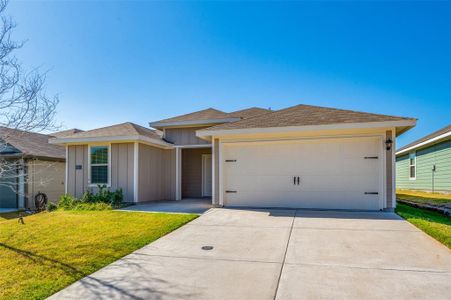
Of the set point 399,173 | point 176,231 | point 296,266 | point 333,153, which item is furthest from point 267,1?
point 399,173

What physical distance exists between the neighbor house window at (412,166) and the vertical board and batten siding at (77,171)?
19022 millimetres

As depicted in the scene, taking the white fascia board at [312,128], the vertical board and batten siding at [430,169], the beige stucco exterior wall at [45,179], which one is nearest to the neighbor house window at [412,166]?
the vertical board and batten siding at [430,169]

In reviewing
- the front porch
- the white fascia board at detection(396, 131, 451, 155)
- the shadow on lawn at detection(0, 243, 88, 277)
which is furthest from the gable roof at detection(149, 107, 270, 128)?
the white fascia board at detection(396, 131, 451, 155)

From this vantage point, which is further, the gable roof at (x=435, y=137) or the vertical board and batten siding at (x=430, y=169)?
the vertical board and batten siding at (x=430, y=169)

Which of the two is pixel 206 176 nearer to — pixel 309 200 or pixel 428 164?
pixel 309 200

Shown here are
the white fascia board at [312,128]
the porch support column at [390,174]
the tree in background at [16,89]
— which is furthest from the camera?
the porch support column at [390,174]

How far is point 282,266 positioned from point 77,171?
403 inches

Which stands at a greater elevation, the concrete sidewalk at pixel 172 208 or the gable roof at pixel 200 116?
the gable roof at pixel 200 116

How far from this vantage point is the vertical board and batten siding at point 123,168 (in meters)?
10.7

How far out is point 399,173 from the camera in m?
21.5

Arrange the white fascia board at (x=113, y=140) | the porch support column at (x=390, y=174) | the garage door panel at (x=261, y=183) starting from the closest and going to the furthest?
the porch support column at (x=390, y=174) → the garage door panel at (x=261, y=183) → the white fascia board at (x=113, y=140)

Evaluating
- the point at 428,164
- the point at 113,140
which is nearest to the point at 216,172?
the point at 113,140

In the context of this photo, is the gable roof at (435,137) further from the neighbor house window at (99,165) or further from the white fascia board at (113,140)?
the neighbor house window at (99,165)

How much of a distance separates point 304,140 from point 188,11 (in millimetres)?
6043
